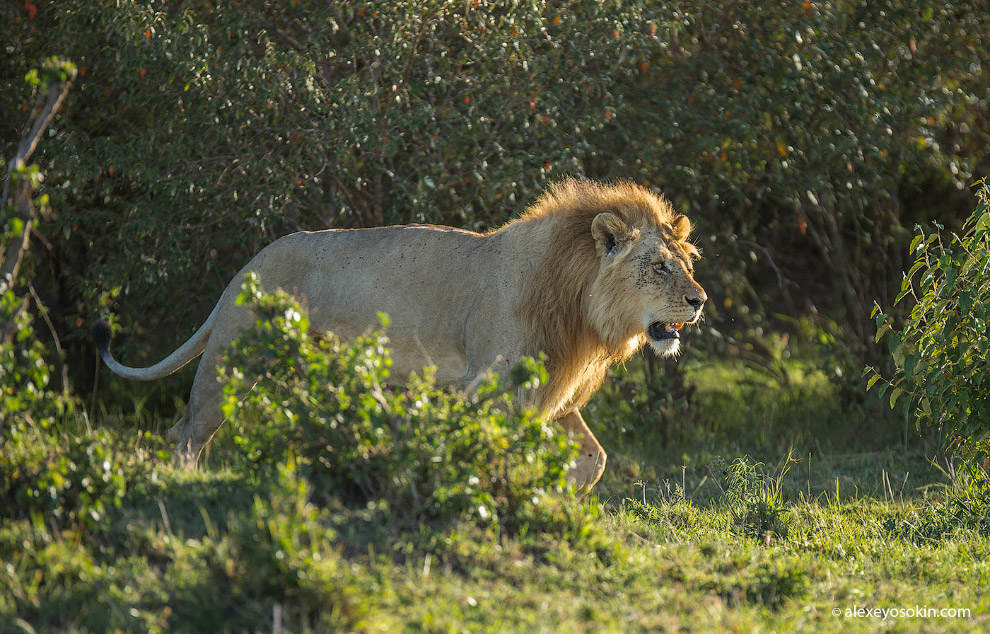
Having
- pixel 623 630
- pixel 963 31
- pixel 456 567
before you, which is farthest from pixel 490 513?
pixel 963 31

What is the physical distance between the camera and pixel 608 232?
16.1ft

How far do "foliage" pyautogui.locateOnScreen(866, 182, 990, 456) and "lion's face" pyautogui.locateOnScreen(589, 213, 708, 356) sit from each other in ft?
3.07

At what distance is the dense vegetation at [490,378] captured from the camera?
3467 mm

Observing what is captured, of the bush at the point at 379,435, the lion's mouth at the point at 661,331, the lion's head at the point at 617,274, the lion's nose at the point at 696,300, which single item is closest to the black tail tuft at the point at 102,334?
the bush at the point at 379,435

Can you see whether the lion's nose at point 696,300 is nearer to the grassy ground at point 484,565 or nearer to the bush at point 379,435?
the grassy ground at point 484,565

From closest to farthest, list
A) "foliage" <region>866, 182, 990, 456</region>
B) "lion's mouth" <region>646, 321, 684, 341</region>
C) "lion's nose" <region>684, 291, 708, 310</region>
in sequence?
"foliage" <region>866, 182, 990, 456</region> → "lion's nose" <region>684, 291, 708, 310</region> → "lion's mouth" <region>646, 321, 684, 341</region>

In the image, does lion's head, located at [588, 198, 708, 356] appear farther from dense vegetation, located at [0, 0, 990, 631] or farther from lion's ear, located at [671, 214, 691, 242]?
dense vegetation, located at [0, 0, 990, 631]

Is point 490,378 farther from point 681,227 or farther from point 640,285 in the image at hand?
point 681,227

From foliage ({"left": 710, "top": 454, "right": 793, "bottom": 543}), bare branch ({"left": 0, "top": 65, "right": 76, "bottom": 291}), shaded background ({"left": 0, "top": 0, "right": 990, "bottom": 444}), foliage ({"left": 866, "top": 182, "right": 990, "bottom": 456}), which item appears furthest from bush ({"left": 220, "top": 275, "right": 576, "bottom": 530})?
shaded background ({"left": 0, "top": 0, "right": 990, "bottom": 444})

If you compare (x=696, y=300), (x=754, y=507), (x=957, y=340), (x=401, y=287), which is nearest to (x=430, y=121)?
(x=401, y=287)

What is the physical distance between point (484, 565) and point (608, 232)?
76.0 inches

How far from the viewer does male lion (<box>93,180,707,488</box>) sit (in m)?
4.93

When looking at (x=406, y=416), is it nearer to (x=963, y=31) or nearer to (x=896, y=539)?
(x=896, y=539)

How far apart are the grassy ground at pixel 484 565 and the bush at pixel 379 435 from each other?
0.11 m
